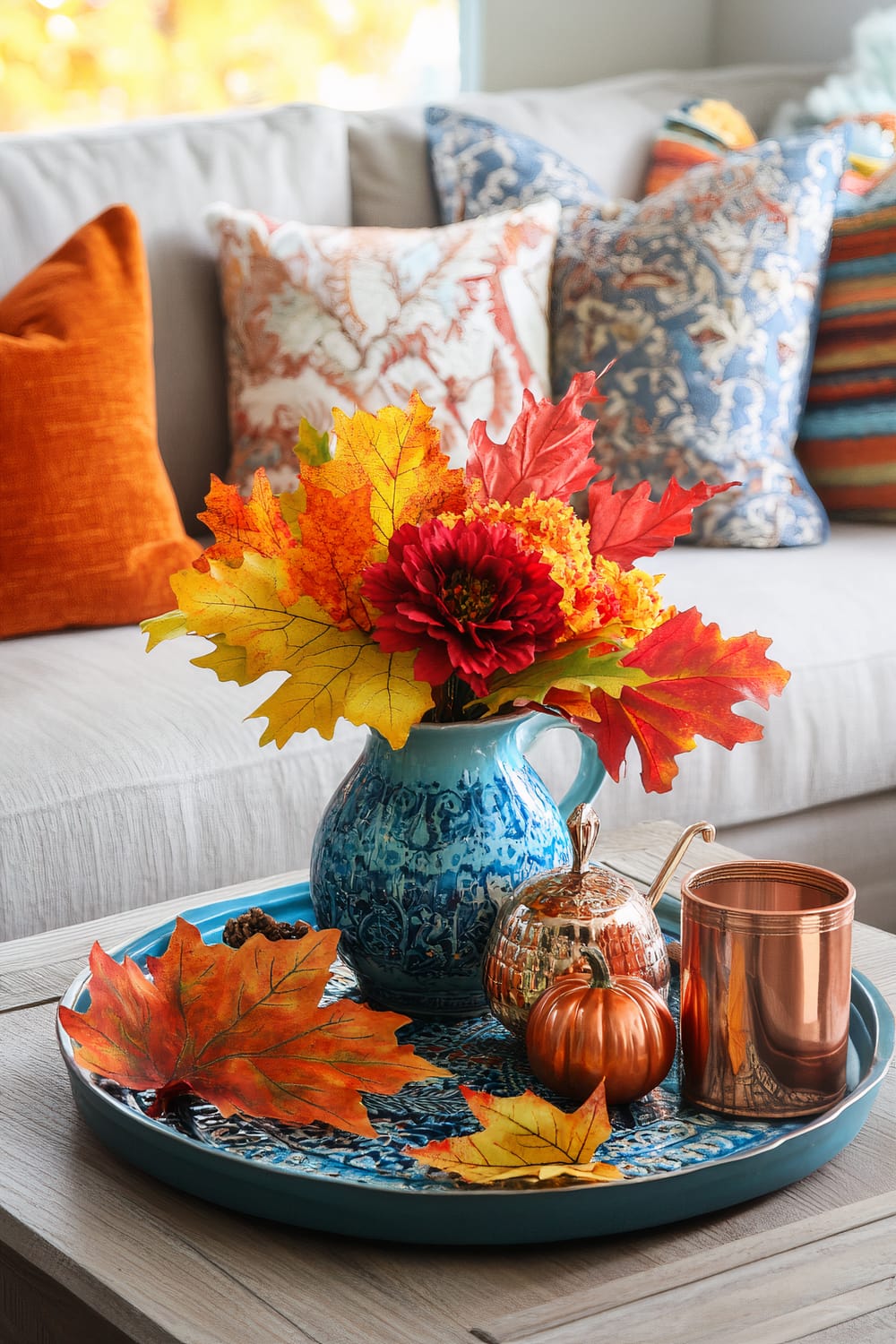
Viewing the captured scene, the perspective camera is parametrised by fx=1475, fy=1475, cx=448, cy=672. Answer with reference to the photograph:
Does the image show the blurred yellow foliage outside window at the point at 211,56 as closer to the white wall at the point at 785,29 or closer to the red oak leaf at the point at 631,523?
the white wall at the point at 785,29

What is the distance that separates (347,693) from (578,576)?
0.13 m

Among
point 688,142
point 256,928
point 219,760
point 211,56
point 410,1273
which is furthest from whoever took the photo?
point 211,56

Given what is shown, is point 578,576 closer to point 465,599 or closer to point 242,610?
point 465,599

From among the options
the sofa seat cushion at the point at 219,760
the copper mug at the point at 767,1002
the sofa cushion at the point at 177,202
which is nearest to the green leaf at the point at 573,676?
the copper mug at the point at 767,1002

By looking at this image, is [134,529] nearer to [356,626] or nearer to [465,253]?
[465,253]

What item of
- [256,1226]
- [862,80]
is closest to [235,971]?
[256,1226]

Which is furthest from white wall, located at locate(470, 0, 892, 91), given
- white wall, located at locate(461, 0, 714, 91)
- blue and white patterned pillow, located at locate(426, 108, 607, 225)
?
blue and white patterned pillow, located at locate(426, 108, 607, 225)

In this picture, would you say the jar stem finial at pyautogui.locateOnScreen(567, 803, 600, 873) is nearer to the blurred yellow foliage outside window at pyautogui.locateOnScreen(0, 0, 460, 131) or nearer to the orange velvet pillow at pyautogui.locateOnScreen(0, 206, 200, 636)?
the orange velvet pillow at pyautogui.locateOnScreen(0, 206, 200, 636)

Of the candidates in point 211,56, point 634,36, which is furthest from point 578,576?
point 634,36

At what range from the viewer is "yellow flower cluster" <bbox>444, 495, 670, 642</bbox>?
0.73 meters

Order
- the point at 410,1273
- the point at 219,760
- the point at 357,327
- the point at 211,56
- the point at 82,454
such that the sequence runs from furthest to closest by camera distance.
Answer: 1. the point at 211,56
2. the point at 357,327
3. the point at 82,454
4. the point at 219,760
5. the point at 410,1273

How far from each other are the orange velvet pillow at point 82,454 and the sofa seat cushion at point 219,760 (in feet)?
0.20

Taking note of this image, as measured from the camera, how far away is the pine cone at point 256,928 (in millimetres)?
813

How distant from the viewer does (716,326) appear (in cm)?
185
